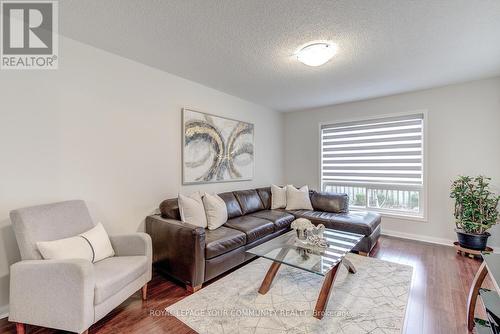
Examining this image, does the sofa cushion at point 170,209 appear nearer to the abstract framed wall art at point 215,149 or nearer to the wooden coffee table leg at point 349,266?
the abstract framed wall art at point 215,149

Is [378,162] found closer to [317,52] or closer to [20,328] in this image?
[317,52]

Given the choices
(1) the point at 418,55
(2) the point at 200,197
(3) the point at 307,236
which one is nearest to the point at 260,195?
(2) the point at 200,197

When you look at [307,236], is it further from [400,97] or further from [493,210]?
[400,97]

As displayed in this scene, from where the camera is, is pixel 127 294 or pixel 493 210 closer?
pixel 127 294

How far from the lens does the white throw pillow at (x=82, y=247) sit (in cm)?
167

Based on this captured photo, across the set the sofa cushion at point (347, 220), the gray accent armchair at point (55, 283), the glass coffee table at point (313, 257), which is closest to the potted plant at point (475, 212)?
the sofa cushion at point (347, 220)

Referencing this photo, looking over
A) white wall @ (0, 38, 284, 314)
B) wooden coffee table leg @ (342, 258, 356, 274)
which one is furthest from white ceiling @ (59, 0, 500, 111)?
wooden coffee table leg @ (342, 258, 356, 274)

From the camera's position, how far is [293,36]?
2.14 meters

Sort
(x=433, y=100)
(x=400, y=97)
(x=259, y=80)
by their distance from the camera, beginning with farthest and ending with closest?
(x=400, y=97) → (x=433, y=100) → (x=259, y=80)

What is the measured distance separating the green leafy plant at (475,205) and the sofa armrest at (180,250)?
341 centimetres

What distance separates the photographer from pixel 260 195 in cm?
408

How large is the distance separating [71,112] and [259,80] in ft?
7.44

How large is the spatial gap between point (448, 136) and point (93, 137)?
4805mm

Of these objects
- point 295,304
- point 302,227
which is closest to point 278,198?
point 302,227
